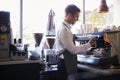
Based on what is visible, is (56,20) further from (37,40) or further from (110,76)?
(110,76)

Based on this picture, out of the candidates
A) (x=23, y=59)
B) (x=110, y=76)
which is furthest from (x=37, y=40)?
(x=110, y=76)

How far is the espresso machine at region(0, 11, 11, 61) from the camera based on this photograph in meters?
2.64

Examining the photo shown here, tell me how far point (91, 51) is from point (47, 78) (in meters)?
0.78

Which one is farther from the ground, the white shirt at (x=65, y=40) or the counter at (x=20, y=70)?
the white shirt at (x=65, y=40)

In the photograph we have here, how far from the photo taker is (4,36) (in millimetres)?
2660

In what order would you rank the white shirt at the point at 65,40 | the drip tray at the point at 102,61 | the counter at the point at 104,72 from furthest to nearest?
the drip tray at the point at 102,61
the counter at the point at 104,72
the white shirt at the point at 65,40

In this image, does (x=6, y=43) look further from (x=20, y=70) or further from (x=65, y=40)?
(x=65, y=40)

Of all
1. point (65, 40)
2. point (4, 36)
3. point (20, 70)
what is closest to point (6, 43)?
point (4, 36)

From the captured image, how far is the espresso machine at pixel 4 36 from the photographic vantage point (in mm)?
2645

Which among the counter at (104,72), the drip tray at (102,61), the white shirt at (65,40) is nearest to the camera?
the white shirt at (65,40)

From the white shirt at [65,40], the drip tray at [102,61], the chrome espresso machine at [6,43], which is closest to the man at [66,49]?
the white shirt at [65,40]

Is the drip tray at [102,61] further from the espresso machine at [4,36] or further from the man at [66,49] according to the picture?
the espresso machine at [4,36]

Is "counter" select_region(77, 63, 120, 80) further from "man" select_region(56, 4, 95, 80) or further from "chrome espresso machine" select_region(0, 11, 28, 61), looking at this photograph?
"chrome espresso machine" select_region(0, 11, 28, 61)

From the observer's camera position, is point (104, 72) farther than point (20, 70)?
No
